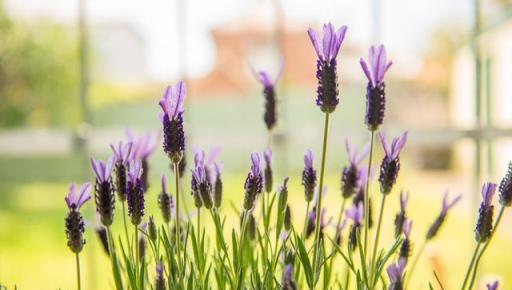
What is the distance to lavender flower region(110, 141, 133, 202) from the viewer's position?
734 mm

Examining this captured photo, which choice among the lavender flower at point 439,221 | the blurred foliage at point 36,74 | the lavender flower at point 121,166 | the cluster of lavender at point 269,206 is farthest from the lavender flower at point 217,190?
the blurred foliage at point 36,74

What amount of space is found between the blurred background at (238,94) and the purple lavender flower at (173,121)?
0.23 metres

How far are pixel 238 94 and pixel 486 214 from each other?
20.3 ft

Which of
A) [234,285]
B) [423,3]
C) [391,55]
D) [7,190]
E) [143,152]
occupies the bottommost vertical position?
[7,190]

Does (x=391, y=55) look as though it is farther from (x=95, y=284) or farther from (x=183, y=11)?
(x=95, y=284)

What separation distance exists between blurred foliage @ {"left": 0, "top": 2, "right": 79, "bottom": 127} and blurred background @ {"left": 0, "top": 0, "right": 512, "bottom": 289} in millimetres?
26

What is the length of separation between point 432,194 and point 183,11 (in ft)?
25.9

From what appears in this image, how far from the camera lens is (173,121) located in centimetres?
68

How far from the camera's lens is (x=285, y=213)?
0.88 meters

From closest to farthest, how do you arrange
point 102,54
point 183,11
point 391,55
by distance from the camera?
1. point 183,11
2. point 391,55
3. point 102,54

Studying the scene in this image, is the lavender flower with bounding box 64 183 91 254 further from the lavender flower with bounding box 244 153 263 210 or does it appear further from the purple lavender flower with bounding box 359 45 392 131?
the purple lavender flower with bounding box 359 45 392 131

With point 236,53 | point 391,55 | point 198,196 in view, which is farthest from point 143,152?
point 236,53

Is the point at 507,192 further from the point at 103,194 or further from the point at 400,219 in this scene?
the point at 103,194

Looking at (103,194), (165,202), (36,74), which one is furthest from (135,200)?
(36,74)
